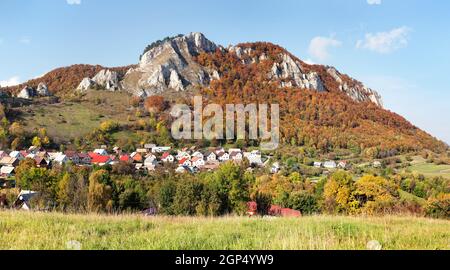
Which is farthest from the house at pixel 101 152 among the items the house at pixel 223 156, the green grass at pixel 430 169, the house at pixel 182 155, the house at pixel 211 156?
the green grass at pixel 430 169

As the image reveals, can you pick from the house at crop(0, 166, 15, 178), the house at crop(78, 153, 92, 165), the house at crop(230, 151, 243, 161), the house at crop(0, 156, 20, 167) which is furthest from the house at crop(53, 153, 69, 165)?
the house at crop(230, 151, 243, 161)

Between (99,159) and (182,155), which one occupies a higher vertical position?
(99,159)

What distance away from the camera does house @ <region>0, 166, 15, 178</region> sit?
76.3m

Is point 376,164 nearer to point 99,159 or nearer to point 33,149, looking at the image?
point 99,159

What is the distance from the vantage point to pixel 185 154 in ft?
384

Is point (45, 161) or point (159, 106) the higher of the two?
point (159, 106)

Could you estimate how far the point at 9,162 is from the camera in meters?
84.2

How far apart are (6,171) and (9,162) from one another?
26.3ft

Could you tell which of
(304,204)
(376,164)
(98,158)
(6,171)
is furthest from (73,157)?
(376,164)

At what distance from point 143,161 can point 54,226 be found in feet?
319

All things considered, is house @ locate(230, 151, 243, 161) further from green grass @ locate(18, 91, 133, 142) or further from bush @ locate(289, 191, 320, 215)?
bush @ locate(289, 191, 320, 215)

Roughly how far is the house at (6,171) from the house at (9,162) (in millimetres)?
4055
